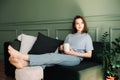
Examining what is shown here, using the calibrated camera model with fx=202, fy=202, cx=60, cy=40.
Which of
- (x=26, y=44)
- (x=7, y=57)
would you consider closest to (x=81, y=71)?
(x=26, y=44)

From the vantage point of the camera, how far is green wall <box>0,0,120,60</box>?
283 cm

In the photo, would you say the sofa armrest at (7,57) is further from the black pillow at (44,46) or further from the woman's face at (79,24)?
the woman's face at (79,24)

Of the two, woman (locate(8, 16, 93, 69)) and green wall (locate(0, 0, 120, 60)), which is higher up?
green wall (locate(0, 0, 120, 60))

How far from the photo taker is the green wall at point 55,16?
2.83 meters

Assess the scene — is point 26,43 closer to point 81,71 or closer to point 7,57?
point 7,57

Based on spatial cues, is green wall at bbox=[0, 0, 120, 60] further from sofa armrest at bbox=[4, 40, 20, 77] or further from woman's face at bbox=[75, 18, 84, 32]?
sofa armrest at bbox=[4, 40, 20, 77]

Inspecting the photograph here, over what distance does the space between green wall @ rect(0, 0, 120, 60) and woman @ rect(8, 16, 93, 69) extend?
0.26 metres

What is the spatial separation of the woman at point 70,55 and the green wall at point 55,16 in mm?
263

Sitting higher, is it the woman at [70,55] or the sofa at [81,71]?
→ the woman at [70,55]

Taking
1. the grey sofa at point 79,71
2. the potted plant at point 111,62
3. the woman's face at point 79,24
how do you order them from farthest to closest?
the woman's face at point 79,24 < the potted plant at point 111,62 < the grey sofa at point 79,71

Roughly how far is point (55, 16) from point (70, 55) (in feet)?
4.13

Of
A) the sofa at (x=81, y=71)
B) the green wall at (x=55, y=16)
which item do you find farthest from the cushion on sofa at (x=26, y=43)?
the sofa at (x=81, y=71)

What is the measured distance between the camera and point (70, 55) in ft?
8.27

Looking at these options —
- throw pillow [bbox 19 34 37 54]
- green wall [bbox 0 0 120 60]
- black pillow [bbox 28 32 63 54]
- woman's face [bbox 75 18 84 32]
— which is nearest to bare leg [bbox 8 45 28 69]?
black pillow [bbox 28 32 63 54]
